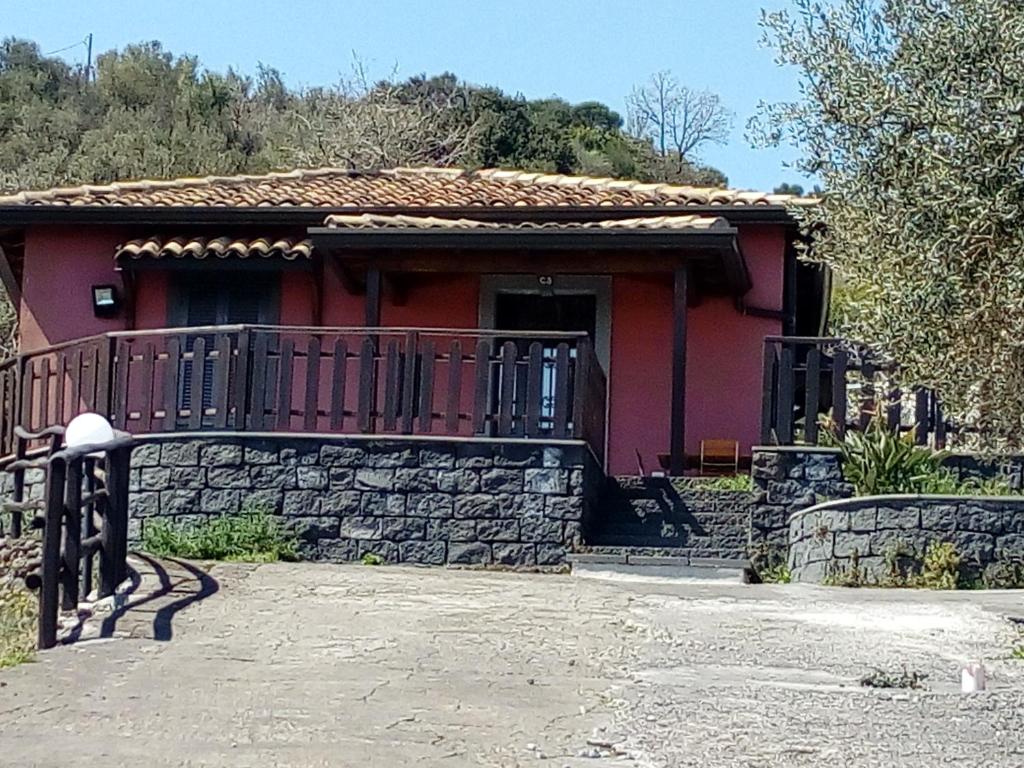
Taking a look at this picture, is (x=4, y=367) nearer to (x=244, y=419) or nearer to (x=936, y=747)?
(x=244, y=419)

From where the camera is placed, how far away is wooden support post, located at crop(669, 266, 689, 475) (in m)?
14.5

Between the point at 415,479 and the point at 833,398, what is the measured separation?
3.55 meters

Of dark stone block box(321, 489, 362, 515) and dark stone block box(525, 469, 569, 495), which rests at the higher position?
dark stone block box(525, 469, 569, 495)

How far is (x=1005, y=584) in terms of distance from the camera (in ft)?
38.1

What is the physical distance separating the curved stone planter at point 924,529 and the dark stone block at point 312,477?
13.2 feet

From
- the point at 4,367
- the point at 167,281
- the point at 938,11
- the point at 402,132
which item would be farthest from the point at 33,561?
the point at 402,132

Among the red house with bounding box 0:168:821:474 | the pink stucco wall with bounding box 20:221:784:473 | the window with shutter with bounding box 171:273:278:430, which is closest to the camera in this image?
the red house with bounding box 0:168:821:474

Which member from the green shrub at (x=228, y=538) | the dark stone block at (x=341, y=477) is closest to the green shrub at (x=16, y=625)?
the green shrub at (x=228, y=538)

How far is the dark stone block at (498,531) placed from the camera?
41.0 ft

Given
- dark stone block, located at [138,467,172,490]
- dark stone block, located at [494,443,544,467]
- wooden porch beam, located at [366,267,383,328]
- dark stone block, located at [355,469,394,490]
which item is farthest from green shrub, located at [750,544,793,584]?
dark stone block, located at [138,467,172,490]

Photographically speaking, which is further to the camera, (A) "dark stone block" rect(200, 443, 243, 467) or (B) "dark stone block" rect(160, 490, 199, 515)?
(A) "dark stone block" rect(200, 443, 243, 467)

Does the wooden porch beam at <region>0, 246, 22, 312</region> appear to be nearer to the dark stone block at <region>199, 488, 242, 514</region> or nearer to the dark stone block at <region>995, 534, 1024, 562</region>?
the dark stone block at <region>199, 488, 242, 514</region>

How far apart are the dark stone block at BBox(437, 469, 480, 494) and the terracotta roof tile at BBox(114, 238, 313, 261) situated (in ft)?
12.6

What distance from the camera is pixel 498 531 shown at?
12500mm
